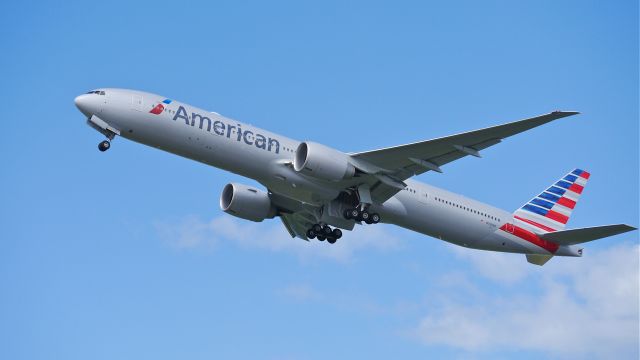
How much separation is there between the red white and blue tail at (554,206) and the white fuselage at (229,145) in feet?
19.1

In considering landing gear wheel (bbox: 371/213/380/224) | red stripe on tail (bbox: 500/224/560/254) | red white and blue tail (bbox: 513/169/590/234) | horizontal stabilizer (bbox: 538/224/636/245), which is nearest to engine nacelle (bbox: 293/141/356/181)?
landing gear wheel (bbox: 371/213/380/224)

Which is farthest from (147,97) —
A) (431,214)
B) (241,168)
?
(431,214)

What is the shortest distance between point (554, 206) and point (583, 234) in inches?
151

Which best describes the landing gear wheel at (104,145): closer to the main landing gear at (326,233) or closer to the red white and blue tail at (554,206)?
the main landing gear at (326,233)

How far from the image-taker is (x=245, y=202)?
4234 centimetres

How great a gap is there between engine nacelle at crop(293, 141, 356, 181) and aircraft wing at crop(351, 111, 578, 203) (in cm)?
111

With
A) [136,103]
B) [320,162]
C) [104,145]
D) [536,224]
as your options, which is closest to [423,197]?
[320,162]

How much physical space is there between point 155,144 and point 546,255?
19.3m

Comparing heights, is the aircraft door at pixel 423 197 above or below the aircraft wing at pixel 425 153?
below

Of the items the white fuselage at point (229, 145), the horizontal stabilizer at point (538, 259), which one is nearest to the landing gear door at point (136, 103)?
the white fuselage at point (229, 145)

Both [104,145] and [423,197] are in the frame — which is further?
[423,197]

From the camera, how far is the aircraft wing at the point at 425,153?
35.0 meters

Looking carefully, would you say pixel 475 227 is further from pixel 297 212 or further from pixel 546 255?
pixel 297 212

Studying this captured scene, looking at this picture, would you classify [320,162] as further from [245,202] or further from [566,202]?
[566,202]
